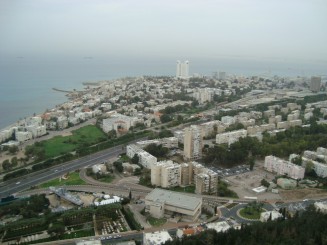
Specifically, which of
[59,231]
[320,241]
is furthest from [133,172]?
[320,241]

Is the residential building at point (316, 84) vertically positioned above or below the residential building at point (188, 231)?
above

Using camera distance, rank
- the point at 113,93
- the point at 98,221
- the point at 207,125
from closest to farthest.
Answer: the point at 98,221
the point at 207,125
the point at 113,93

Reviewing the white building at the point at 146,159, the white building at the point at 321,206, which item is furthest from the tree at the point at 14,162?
the white building at the point at 321,206

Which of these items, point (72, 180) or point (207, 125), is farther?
point (207, 125)

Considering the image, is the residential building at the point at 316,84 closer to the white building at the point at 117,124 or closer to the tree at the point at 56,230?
the white building at the point at 117,124

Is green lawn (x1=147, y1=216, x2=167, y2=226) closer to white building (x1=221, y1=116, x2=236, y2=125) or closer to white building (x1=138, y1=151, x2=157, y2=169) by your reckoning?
white building (x1=138, y1=151, x2=157, y2=169)

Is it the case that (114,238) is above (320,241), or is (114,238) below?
below

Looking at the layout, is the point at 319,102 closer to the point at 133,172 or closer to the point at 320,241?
the point at 133,172
